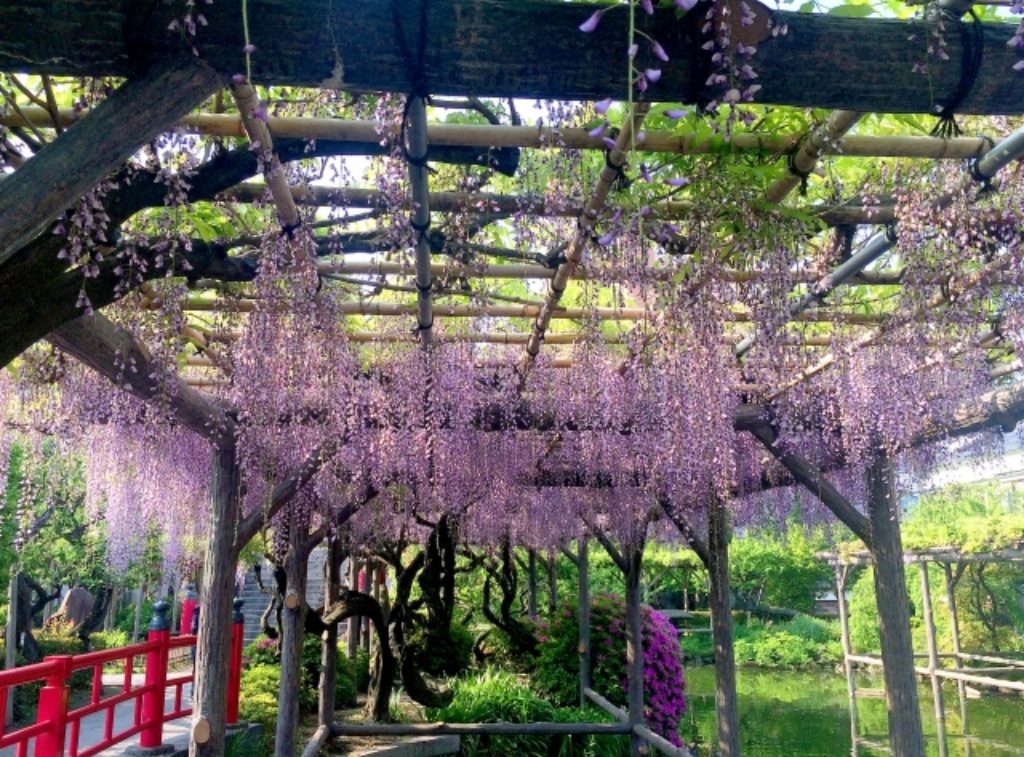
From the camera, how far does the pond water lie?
920 cm

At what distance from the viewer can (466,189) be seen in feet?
9.14

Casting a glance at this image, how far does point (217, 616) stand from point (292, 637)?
171 cm

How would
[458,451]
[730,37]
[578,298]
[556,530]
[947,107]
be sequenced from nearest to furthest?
[730,37] → [947,107] → [578,298] → [458,451] → [556,530]

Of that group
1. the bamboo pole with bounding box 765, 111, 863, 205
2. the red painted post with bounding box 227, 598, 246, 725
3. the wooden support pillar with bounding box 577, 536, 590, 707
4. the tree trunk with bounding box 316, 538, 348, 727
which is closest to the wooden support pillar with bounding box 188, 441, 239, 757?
the red painted post with bounding box 227, 598, 246, 725

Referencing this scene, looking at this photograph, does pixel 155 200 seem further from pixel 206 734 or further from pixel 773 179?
pixel 206 734

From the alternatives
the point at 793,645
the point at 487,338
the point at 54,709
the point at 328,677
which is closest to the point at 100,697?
the point at 328,677

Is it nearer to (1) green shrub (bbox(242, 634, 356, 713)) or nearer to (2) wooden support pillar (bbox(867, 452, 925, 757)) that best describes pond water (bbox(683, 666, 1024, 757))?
(1) green shrub (bbox(242, 634, 356, 713))

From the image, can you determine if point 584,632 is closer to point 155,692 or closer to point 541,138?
point 155,692

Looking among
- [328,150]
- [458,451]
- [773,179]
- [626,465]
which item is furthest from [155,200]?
[626,465]

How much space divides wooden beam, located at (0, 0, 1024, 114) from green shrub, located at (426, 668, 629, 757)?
22.9 ft

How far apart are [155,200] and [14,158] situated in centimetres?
58

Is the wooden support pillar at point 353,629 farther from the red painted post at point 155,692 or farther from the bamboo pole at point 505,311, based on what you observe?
the bamboo pole at point 505,311

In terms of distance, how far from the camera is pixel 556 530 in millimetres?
8617

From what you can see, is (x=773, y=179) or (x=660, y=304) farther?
(x=660, y=304)
